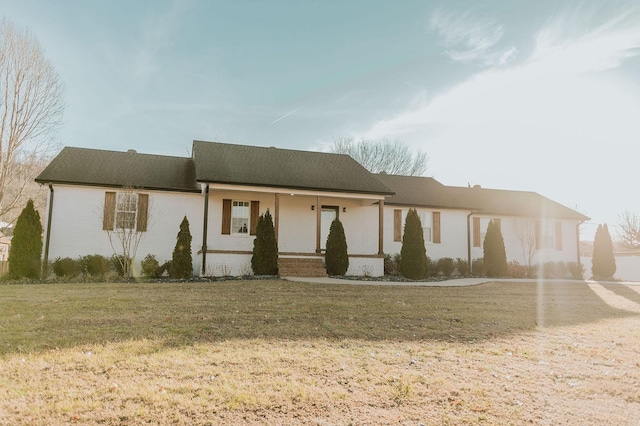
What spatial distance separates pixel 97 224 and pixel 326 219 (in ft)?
30.0

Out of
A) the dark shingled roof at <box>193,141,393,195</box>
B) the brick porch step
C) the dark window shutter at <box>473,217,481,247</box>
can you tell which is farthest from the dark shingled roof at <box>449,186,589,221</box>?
the brick porch step

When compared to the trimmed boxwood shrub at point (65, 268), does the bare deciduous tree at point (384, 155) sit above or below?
above

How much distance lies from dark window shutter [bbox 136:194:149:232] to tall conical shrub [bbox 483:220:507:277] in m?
15.0

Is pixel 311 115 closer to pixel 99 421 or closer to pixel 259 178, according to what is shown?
pixel 259 178

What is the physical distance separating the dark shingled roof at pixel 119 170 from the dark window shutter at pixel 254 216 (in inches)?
91.3

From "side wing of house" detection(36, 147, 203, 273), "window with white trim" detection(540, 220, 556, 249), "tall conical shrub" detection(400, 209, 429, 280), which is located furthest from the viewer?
"window with white trim" detection(540, 220, 556, 249)

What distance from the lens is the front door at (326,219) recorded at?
18719 mm

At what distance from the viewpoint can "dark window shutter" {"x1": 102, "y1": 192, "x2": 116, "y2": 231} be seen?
15.8 meters

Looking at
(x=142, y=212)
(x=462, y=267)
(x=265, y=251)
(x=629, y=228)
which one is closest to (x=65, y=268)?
(x=142, y=212)

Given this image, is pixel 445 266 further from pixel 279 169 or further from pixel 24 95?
pixel 24 95

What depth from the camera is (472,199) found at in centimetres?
2258

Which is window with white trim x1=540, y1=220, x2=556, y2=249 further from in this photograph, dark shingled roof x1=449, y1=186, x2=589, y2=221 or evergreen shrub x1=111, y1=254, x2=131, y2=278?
evergreen shrub x1=111, y1=254, x2=131, y2=278

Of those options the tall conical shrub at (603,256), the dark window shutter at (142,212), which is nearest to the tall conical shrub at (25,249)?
the dark window shutter at (142,212)

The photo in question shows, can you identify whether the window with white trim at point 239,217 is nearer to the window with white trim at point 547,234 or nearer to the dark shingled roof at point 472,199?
the dark shingled roof at point 472,199
